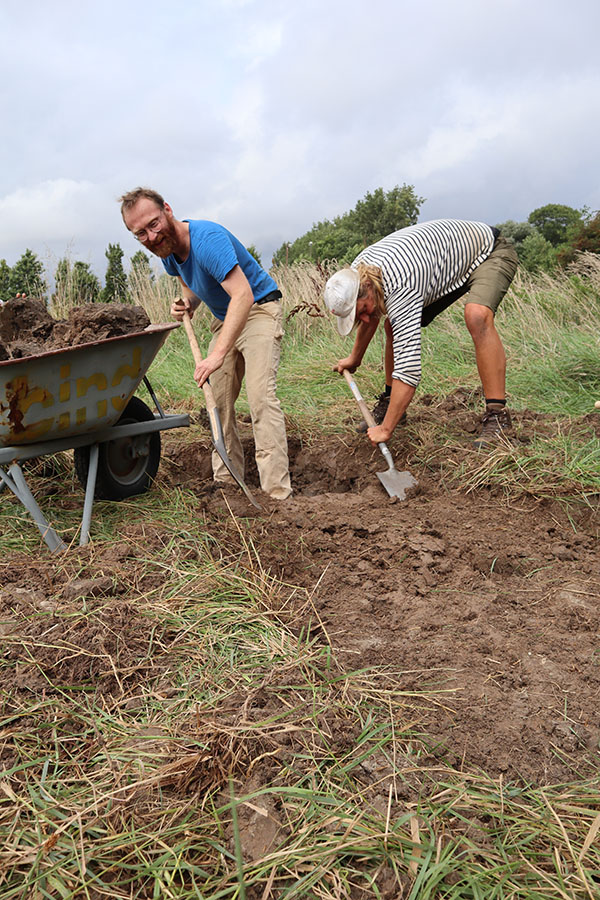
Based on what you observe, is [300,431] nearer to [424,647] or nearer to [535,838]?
[424,647]

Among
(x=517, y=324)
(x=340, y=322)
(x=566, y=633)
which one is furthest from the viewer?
(x=517, y=324)

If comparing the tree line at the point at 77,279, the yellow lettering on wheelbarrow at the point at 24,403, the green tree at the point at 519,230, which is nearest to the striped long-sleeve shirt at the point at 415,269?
the yellow lettering on wheelbarrow at the point at 24,403

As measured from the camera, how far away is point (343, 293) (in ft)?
10.3

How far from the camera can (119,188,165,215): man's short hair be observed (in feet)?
9.77

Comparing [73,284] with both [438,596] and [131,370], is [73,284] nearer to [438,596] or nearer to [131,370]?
[131,370]

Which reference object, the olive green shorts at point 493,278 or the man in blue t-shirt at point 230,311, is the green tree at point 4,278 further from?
the olive green shorts at point 493,278

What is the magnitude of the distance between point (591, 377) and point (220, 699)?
4.16 metres

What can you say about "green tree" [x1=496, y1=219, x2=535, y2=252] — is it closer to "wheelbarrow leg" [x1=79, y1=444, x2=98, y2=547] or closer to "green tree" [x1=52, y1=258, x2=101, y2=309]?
"green tree" [x1=52, y1=258, x2=101, y2=309]

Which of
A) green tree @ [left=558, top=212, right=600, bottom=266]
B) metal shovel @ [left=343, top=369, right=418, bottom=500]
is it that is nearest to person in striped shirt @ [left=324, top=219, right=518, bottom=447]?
metal shovel @ [left=343, top=369, right=418, bottom=500]

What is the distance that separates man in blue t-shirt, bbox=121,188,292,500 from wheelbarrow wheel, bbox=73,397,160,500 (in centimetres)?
41

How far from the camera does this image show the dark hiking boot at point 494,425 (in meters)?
3.55

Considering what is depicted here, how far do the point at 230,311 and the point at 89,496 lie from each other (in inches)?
40.9

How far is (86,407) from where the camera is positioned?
2730 mm

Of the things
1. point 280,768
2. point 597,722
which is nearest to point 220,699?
point 280,768
